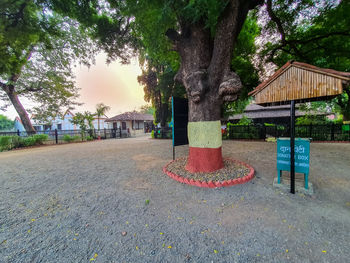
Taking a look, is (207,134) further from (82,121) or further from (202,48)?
(82,121)

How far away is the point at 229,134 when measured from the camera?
11641mm

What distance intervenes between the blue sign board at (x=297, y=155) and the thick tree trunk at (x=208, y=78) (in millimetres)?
1354

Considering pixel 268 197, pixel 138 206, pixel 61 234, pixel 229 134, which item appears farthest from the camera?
pixel 229 134

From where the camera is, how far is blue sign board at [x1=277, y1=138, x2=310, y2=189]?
9.02ft

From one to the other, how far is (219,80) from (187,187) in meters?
2.80

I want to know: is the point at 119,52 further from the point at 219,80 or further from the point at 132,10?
the point at 219,80

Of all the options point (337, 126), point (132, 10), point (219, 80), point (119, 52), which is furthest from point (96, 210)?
point (337, 126)

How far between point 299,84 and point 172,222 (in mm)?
3302

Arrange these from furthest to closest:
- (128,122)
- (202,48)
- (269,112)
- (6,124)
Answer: (6,124)
(128,122)
(269,112)
(202,48)

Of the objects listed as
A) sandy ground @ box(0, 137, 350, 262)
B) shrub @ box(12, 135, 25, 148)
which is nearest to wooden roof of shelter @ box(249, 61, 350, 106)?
sandy ground @ box(0, 137, 350, 262)

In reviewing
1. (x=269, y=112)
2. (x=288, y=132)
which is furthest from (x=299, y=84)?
(x=269, y=112)

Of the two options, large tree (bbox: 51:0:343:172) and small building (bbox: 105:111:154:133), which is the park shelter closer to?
large tree (bbox: 51:0:343:172)

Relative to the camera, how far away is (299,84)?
2441 mm

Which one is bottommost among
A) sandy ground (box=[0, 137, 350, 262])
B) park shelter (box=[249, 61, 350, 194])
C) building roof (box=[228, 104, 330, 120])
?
sandy ground (box=[0, 137, 350, 262])
